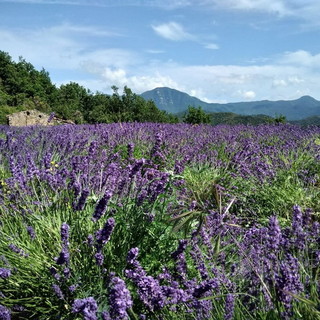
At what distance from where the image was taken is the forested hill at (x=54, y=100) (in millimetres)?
33719

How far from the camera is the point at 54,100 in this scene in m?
43.7

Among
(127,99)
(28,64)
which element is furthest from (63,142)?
(28,64)

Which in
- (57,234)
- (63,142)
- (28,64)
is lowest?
(57,234)

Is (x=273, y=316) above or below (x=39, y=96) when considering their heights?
below

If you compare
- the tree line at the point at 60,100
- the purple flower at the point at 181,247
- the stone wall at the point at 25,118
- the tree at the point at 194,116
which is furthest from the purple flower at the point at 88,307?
the tree line at the point at 60,100

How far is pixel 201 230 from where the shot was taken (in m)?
2.55

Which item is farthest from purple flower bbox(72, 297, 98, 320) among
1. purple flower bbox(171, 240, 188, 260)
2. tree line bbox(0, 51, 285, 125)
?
tree line bbox(0, 51, 285, 125)

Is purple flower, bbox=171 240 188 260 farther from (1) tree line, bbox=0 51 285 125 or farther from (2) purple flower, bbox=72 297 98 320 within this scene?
(1) tree line, bbox=0 51 285 125

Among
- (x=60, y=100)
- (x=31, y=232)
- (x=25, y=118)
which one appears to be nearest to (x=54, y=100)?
(x=60, y=100)

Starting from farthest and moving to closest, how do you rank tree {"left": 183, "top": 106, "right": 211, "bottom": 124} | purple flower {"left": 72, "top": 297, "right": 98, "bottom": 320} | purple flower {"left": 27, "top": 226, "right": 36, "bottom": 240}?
tree {"left": 183, "top": 106, "right": 211, "bottom": 124} < purple flower {"left": 27, "top": 226, "right": 36, "bottom": 240} < purple flower {"left": 72, "top": 297, "right": 98, "bottom": 320}

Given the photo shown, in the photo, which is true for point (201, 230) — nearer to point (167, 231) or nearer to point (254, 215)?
point (167, 231)

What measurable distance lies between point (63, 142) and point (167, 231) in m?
3.11

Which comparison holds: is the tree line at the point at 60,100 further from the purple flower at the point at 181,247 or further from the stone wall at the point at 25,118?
the purple flower at the point at 181,247

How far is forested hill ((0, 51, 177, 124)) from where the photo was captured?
111ft
